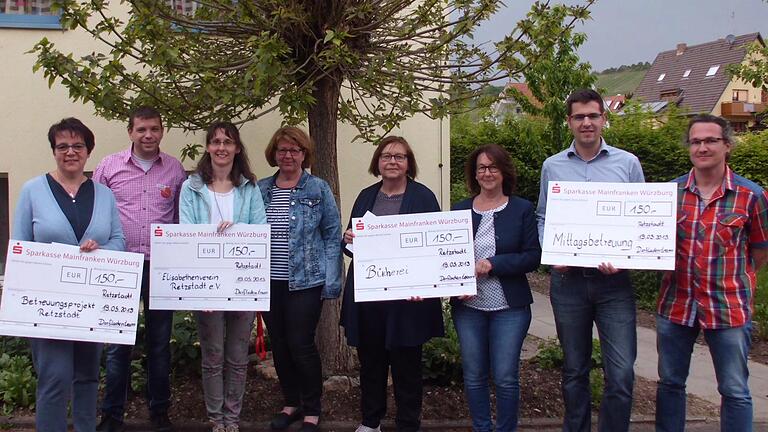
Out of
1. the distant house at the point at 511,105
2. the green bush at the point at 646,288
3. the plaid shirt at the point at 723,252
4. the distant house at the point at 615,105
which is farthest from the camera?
the distant house at the point at 615,105

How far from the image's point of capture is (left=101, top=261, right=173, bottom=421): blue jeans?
14.4ft

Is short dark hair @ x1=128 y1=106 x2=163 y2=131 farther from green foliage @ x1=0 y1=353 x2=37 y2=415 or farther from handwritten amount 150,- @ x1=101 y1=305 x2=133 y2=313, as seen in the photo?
green foliage @ x1=0 y1=353 x2=37 y2=415

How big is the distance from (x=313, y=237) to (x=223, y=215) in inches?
22.0

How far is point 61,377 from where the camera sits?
3.75m

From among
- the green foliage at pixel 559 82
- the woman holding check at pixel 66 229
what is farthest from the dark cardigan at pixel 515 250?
the green foliage at pixel 559 82

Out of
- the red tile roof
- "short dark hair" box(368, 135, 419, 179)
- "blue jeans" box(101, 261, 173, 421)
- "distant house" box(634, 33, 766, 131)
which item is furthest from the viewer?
the red tile roof

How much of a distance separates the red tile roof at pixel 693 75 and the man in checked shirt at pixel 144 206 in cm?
4365

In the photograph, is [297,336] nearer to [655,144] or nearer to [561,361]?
[561,361]

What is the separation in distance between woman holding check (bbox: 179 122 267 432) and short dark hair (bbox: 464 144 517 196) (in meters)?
1.29

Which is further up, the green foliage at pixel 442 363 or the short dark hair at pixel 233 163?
the short dark hair at pixel 233 163

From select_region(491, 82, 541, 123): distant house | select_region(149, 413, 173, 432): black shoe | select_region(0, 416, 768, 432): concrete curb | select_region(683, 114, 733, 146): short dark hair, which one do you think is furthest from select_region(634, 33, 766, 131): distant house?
select_region(149, 413, 173, 432): black shoe

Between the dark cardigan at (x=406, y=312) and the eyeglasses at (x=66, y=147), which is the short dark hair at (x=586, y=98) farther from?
the eyeglasses at (x=66, y=147)

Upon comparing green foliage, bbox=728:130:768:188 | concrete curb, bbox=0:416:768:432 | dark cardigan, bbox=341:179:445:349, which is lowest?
concrete curb, bbox=0:416:768:432

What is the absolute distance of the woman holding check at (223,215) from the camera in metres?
4.20
